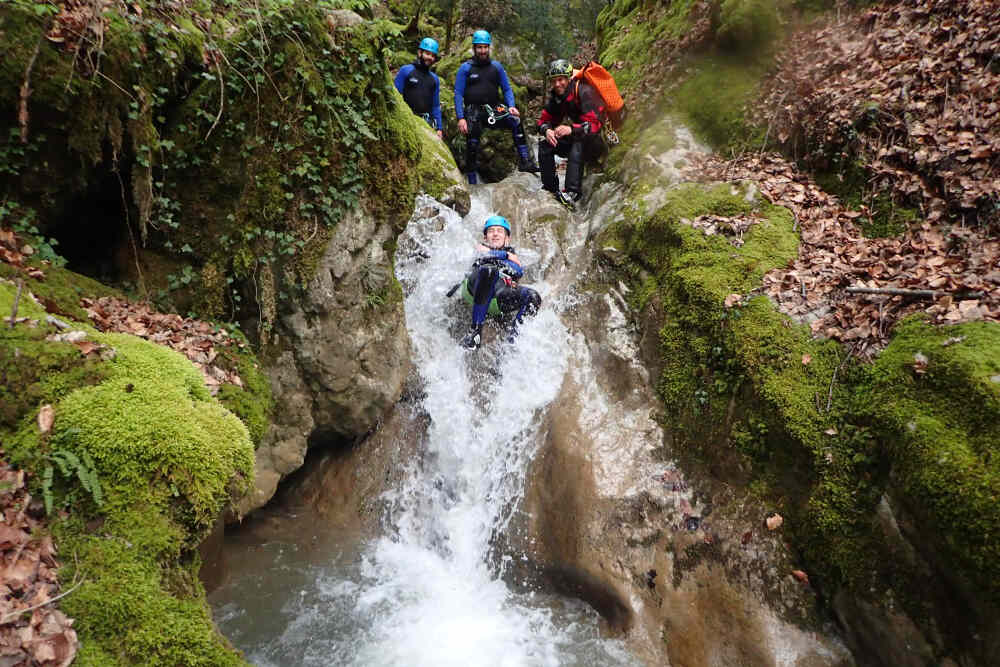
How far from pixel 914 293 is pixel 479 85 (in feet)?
27.6

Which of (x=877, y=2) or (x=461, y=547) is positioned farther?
(x=877, y=2)

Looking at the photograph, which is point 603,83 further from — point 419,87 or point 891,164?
point 891,164

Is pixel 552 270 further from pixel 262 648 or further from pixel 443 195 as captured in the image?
pixel 262 648

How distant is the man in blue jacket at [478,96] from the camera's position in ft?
33.8

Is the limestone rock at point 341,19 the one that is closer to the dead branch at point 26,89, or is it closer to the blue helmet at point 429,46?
the dead branch at point 26,89

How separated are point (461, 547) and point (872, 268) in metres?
5.13

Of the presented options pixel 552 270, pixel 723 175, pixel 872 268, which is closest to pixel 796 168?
pixel 723 175

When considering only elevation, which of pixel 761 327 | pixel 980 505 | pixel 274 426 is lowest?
pixel 274 426

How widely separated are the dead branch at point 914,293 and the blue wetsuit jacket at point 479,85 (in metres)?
7.58

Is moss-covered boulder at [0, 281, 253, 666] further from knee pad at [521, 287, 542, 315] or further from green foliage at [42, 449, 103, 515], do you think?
knee pad at [521, 287, 542, 315]

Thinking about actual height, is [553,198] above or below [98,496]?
above

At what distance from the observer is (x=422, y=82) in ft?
34.3

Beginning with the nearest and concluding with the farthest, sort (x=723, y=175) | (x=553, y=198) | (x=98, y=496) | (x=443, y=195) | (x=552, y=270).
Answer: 1. (x=98, y=496)
2. (x=723, y=175)
3. (x=552, y=270)
4. (x=443, y=195)
5. (x=553, y=198)

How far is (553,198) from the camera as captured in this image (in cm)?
1016
